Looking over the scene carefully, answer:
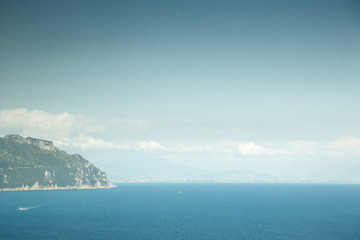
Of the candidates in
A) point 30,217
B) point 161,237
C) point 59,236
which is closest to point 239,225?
point 161,237

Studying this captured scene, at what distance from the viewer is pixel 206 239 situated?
134 meters

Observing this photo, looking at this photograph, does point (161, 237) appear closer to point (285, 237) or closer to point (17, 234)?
point (285, 237)

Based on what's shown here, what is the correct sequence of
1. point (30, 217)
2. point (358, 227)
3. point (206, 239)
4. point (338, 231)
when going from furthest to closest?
point (30, 217) → point (358, 227) → point (338, 231) → point (206, 239)

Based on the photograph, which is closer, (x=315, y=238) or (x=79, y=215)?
(x=315, y=238)

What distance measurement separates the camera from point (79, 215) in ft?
654

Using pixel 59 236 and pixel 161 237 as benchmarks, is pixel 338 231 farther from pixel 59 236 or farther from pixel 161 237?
pixel 59 236

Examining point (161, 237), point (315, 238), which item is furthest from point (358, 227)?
point (161, 237)

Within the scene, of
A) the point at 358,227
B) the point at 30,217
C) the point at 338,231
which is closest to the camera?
the point at 338,231

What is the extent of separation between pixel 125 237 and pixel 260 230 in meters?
66.6

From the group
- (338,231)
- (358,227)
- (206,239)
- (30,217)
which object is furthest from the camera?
(30,217)

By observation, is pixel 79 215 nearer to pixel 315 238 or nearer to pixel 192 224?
pixel 192 224

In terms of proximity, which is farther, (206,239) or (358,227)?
(358,227)

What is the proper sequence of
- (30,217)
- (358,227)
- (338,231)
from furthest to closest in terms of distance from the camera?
(30,217), (358,227), (338,231)

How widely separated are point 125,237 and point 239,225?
209 feet
